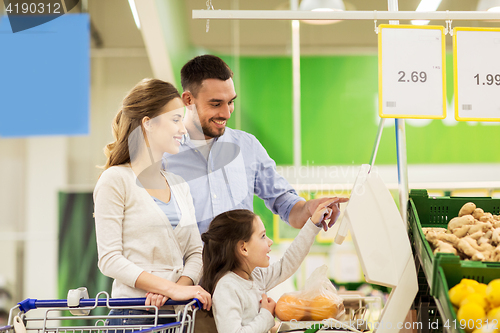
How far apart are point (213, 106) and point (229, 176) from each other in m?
0.30

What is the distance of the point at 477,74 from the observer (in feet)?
5.63

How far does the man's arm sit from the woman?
1.49 ft

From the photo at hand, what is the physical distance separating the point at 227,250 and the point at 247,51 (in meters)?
2.48

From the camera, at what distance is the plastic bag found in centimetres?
145

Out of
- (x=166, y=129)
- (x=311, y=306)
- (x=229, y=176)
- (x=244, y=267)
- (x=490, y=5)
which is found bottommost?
(x=311, y=306)

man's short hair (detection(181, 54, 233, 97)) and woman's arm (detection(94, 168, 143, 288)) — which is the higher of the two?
man's short hair (detection(181, 54, 233, 97))

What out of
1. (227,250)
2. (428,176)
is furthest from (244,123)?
(227,250)

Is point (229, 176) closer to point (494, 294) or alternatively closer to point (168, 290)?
point (168, 290)

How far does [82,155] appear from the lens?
3783 millimetres

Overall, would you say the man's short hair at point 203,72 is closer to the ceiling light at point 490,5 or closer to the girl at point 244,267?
the girl at point 244,267

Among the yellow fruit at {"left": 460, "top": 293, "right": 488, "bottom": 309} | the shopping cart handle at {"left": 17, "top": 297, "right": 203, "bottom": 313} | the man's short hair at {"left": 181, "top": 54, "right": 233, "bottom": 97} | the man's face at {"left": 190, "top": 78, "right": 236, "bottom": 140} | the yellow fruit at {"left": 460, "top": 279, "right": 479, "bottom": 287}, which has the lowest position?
the shopping cart handle at {"left": 17, "top": 297, "right": 203, "bottom": 313}

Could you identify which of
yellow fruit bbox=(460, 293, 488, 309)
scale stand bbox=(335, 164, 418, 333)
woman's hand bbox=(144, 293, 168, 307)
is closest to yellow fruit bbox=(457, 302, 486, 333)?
yellow fruit bbox=(460, 293, 488, 309)

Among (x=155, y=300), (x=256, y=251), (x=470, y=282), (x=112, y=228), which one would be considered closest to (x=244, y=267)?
(x=256, y=251)

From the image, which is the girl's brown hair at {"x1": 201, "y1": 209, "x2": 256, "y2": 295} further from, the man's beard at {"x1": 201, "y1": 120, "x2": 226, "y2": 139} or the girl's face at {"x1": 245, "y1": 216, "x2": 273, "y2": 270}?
the man's beard at {"x1": 201, "y1": 120, "x2": 226, "y2": 139}
